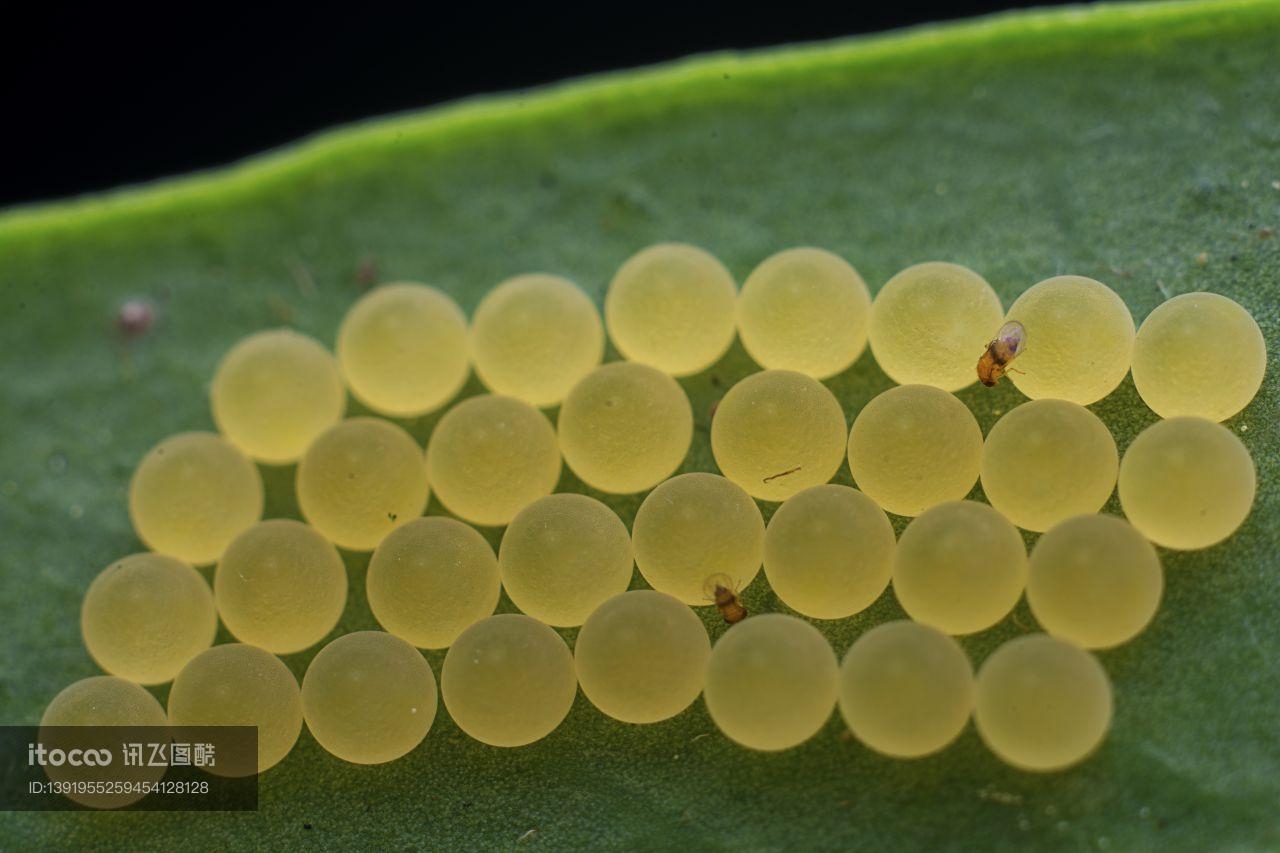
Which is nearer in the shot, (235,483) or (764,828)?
(764,828)

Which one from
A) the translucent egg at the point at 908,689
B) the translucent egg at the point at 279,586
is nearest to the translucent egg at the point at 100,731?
the translucent egg at the point at 279,586

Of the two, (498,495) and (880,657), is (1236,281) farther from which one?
(498,495)

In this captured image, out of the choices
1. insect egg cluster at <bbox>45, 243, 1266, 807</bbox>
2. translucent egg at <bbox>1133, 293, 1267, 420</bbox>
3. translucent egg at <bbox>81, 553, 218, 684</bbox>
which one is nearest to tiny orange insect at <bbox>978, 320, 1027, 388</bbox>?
insect egg cluster at <bbox>45, 243, 1266, 807</bbox>

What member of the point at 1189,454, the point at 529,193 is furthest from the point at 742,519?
the point at 529,193

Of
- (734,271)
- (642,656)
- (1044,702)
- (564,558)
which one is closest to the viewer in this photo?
(1044,702)

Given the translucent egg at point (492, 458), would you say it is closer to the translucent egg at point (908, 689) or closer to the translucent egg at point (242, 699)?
the translucent egg at point (242, 699)

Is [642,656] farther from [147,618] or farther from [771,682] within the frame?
[147,618]

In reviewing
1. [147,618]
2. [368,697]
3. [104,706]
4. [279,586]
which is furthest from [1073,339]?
[104,706]

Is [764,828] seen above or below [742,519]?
below
